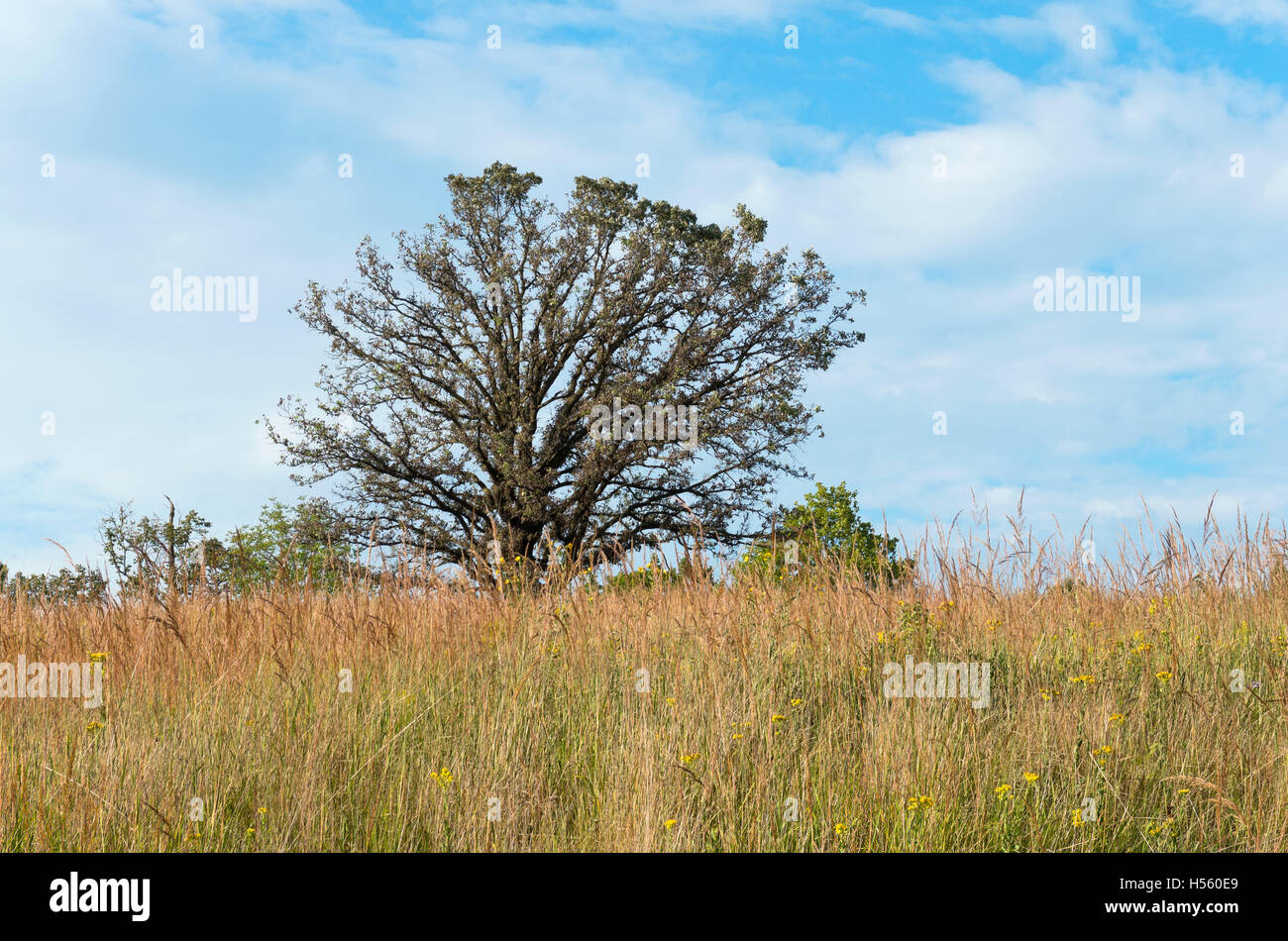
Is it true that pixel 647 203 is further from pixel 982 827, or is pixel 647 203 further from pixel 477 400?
pixel 982 827

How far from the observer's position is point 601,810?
4180 millimetres

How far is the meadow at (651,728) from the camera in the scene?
13.5 feet

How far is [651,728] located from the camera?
15.2 ft

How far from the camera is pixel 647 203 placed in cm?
2305

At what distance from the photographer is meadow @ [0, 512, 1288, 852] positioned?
13.5 ft

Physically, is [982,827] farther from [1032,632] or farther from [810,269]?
[810,269]

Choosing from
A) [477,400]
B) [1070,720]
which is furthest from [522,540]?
[1070,720]
